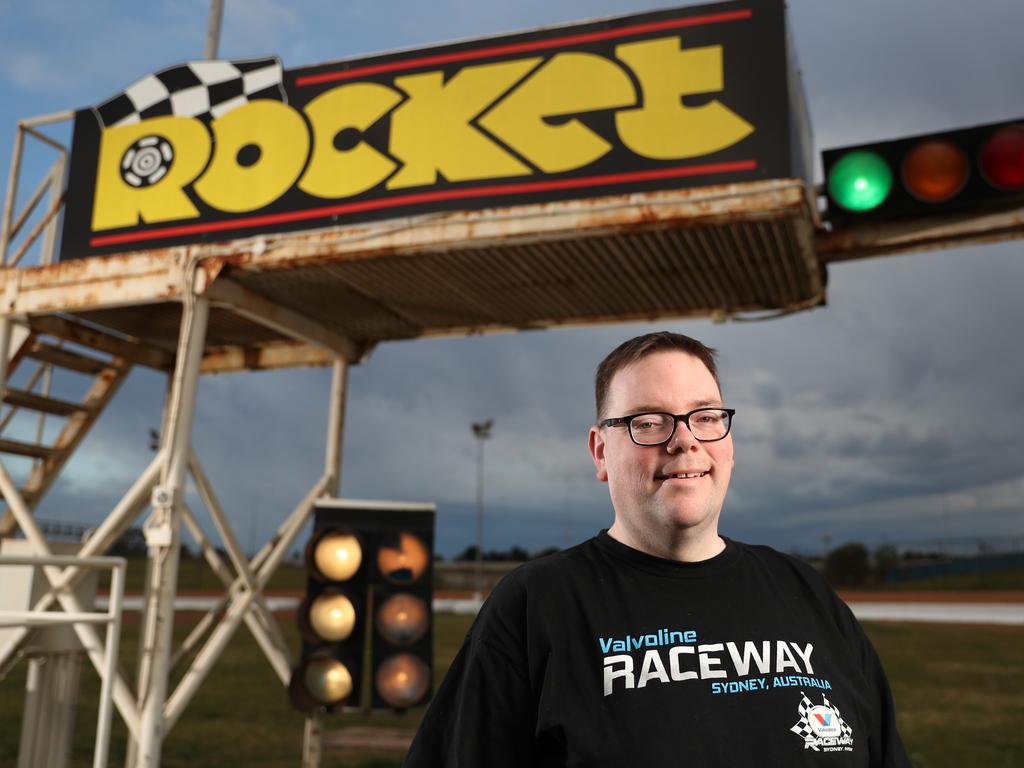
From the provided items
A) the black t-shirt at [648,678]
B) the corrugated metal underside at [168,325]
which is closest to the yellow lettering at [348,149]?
the corrugated metal underside at [168,325]


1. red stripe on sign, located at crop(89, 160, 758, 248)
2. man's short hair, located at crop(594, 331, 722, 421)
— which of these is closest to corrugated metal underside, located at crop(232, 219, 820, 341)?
red stripe on sign, located at crop(89, 160, 758, 248)

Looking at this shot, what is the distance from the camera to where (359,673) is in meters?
5.54

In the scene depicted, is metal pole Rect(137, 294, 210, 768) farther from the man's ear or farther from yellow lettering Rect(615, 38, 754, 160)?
the man's ear

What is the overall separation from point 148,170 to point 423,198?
223 cm

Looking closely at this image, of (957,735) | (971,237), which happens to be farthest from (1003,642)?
(971,237)

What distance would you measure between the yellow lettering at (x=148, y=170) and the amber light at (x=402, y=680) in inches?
129

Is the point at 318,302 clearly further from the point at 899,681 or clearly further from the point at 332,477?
the point at 899,681

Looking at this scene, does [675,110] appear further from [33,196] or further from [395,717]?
[395,717]

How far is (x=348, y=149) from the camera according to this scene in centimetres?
569

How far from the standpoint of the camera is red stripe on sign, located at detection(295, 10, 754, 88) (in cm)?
503

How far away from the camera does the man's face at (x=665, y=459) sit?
159cm

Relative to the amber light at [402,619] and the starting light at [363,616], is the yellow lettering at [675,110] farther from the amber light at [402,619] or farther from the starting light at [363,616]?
the amber light at [402,619]

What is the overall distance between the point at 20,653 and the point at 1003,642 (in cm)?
2012

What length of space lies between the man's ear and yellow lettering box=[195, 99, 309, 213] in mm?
4512
